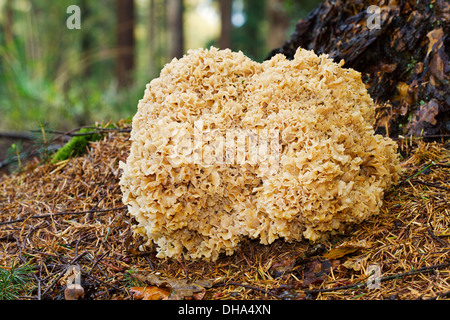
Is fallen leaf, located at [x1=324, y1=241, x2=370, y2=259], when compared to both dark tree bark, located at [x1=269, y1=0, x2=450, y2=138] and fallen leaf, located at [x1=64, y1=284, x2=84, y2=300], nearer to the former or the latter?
dark tree bark, located at [x1=269, y1=0, x2=450, y2=138]

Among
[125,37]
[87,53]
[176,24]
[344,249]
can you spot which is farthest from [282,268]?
[87,53]

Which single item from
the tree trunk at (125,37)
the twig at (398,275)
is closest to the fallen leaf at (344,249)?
the twig at (398,275)

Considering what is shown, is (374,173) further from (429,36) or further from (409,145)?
(429,36)

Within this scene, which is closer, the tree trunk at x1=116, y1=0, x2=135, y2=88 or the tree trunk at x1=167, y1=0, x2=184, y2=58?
the tree trunk at x1=167, y1=0, x2=184, y2=58

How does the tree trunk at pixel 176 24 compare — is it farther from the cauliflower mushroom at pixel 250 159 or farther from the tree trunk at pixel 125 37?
the cauliflower mushroom at pixel 250 159

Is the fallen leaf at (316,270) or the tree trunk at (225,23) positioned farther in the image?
the tree trunk at (225,23)

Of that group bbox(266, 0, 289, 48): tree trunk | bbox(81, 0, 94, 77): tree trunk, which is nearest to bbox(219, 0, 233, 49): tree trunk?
bbox(266, 0, 289, 48): tree trunk

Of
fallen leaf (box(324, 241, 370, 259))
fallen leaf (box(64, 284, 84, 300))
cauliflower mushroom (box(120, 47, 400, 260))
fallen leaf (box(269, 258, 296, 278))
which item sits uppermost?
cauliflower mushroom (box(120, 47, 400, 260))
